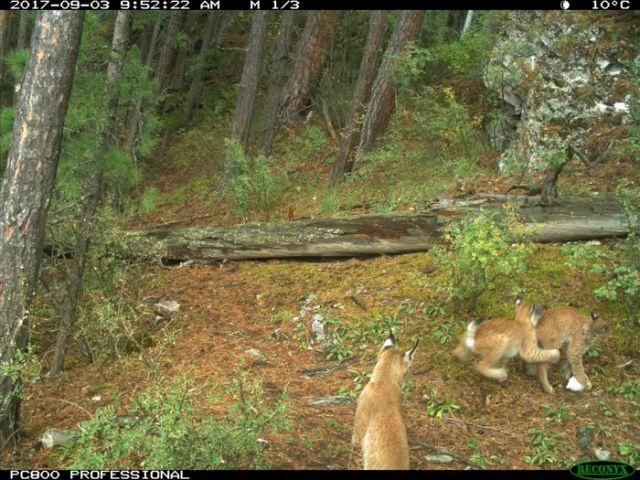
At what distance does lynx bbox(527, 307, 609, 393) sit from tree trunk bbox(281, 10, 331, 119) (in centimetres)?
1324

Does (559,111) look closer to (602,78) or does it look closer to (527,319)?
(602,78)

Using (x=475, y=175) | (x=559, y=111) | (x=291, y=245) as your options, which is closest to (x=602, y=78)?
(x=559, y=111)

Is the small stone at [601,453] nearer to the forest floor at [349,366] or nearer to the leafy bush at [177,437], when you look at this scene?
the forest floor at [349,366]

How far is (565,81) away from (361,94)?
15.5 feet

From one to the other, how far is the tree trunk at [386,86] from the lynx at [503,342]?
8390 millimetres

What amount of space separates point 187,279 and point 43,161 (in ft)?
12.9

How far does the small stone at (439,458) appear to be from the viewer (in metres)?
5.77

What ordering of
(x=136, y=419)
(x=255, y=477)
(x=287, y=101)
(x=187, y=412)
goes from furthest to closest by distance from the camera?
(x=287, y=101), (x=136, y=419), (x=187, y=412), (x=255, y=477)

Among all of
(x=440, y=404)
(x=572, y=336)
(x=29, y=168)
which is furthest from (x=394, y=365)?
(x=29, y=168)

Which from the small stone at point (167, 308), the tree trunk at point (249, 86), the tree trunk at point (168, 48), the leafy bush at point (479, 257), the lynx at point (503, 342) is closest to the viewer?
the lynx at point (503, 342)

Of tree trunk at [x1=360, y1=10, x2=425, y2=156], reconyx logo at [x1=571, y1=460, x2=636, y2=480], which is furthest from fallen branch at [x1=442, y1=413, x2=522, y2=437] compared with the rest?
tree trunk at [x1=360, y1=10, x2=425, y2=156]

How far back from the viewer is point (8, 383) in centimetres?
666

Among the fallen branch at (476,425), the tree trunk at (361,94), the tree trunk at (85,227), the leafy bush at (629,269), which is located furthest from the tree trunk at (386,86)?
the fallen branch at (476,425)

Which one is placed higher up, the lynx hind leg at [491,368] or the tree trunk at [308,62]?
the tree trunk at [308,62]
